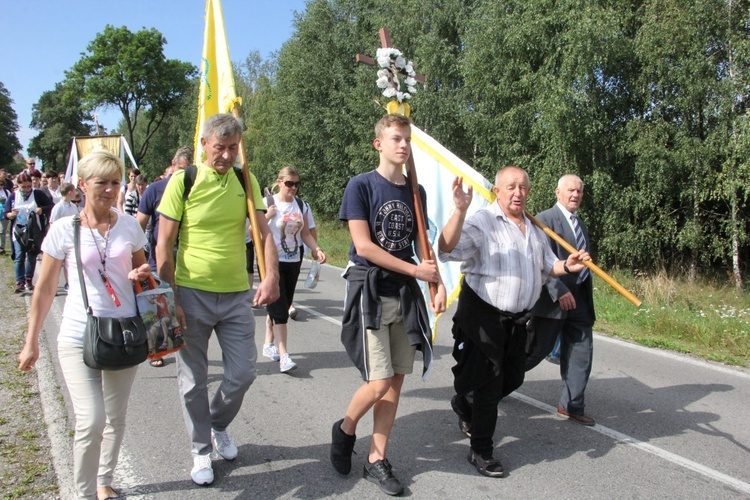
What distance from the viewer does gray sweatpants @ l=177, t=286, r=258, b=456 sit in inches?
142

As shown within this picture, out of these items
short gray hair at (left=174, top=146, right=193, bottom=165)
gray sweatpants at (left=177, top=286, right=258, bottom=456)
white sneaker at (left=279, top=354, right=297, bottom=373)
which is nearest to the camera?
gray sweatpants at (left=177, top=286, right=258, bottom=456)

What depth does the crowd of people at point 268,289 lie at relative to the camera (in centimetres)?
313

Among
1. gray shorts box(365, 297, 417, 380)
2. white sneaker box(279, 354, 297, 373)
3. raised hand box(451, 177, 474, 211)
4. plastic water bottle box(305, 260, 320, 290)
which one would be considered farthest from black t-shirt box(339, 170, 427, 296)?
plastic water bottle box(305, 260, 320, 290)

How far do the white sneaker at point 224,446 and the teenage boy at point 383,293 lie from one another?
75cm

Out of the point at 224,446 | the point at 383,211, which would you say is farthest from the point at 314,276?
the point at 383,211

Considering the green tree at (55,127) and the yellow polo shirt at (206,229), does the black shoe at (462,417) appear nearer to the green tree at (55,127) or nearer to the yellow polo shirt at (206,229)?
the yellow polo shirt at (206,229)

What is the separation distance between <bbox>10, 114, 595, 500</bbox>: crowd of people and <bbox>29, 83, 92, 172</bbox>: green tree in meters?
80.2

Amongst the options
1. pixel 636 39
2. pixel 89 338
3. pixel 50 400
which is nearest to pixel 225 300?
pixel 89 338

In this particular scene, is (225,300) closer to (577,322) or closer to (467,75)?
(577,322)

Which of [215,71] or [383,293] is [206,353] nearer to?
[383,293]

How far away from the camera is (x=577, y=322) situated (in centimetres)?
481

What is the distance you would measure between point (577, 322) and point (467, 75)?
1304cm

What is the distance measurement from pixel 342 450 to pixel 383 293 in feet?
3.30

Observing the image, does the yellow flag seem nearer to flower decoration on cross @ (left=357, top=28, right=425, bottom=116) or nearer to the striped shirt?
flower decoration on cross @ (left=357, top=28, right=425, bottom=116)
